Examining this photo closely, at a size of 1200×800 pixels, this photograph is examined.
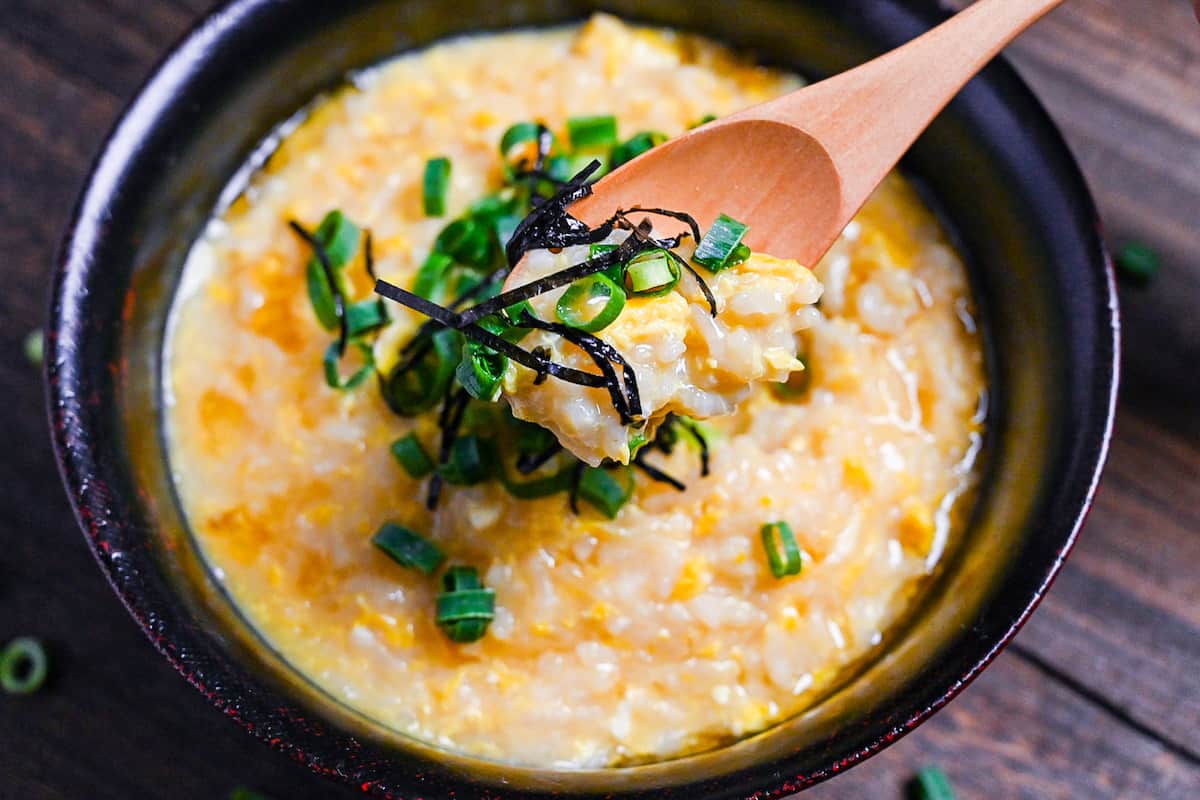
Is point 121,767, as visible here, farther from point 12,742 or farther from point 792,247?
point 792,247

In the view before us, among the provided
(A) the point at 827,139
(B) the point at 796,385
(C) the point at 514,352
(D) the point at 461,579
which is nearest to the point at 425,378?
(D) the point at 461,579

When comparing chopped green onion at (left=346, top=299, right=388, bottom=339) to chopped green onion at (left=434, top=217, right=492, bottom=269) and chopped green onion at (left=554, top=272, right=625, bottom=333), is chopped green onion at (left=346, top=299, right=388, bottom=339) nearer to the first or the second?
chopped green onion at (left=434, top=217, right=492, bottom=269)

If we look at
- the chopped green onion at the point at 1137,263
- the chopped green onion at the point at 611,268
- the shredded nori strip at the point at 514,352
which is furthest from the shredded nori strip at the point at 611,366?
the chopped green onion at the point at 1137,263

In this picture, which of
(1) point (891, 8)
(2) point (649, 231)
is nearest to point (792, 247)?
(2) point (649, 231)

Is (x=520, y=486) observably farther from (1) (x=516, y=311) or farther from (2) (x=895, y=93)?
(2) (x=895, y=93)

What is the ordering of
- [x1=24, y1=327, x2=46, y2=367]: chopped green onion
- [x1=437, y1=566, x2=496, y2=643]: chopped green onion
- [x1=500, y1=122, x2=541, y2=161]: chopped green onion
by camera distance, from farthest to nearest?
[x1=24, y1=327, x2=46, y2=367]: chopped green onion
[x1=500, y1=122, x2=541, y2=161]: chopped green onion
[x1=437, y1=566, x2=496, y2=643]: chopped green onion

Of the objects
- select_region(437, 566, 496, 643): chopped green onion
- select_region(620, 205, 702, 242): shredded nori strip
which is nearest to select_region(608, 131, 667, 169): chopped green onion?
select_region(620, 205, 702, 242): shredded nori strip

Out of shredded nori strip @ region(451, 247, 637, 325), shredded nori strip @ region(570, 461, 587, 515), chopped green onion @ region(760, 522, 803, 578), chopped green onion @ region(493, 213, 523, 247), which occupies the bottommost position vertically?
chopped green onion @ region(760, 522, 803, 578)

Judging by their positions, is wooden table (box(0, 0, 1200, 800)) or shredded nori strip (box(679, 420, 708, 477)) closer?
shredded nori strip (box(679, 420, 708, 477))
